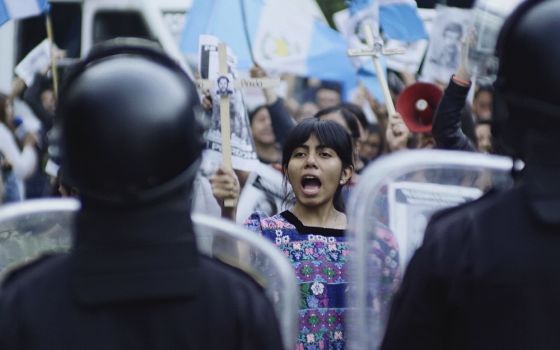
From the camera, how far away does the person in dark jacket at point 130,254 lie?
8.29 ft

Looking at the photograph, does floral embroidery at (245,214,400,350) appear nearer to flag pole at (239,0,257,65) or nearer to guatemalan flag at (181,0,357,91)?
guatemalan flag at (181,0,357,91)

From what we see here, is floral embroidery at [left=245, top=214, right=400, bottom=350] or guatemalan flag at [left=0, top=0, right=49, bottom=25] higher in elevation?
guatemalan flag at [left=0, top=0, right=49, bottom=25]

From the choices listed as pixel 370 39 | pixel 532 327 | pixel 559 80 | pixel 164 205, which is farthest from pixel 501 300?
pixel 370 39

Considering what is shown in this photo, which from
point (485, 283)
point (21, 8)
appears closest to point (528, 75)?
point (485, 283)

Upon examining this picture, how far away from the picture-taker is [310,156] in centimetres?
548

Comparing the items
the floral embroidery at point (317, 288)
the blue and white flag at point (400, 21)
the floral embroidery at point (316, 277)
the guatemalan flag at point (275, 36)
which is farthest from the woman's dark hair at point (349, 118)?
the floral embroidery at point (317, 288)

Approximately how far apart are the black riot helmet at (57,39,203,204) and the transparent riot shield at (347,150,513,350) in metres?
0.81

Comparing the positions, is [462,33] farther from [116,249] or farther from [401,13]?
[116,249]

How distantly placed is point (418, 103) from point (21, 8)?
7.82 ft

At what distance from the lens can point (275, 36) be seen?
8742 millimetres

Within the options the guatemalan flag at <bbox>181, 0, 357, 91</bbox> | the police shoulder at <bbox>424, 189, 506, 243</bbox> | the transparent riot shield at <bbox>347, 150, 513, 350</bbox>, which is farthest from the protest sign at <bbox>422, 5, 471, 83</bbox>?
the police shoulder at <bbox>424, 189, 506, 243</bbox>

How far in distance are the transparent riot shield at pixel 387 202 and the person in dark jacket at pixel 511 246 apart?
36cm

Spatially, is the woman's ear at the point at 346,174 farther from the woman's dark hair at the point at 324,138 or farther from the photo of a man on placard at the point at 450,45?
the photo of a man on placard at the point at 450,45

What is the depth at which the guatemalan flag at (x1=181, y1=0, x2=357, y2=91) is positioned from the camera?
792cm
